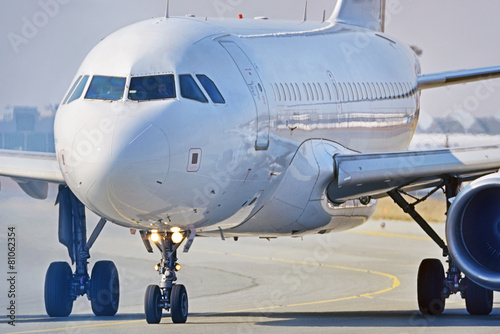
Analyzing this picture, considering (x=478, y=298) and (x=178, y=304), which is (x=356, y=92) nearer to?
(x=478, y=298)

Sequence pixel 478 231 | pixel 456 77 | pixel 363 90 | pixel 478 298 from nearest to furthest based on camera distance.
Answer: pixel 478 231
pixel 478 298
pixel 363 90
pixel 456 77

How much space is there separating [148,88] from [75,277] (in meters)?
6.03

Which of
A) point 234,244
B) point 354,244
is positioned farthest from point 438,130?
point 234,244

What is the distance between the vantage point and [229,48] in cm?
2048

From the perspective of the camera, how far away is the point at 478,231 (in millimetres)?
21109

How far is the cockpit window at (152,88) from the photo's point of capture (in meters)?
18.4

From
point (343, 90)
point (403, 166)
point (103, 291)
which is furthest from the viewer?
point (343, 90)

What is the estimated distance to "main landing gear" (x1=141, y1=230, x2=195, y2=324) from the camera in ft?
66.3

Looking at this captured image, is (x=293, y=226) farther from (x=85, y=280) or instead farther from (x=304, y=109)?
(x=85, y=280)

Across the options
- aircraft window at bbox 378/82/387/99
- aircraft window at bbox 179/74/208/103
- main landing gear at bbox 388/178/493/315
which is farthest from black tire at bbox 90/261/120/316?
aircraft window at bbox 378/82/387/99

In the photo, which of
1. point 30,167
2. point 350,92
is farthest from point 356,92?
point 30,167

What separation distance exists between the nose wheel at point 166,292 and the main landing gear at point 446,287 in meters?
4.85

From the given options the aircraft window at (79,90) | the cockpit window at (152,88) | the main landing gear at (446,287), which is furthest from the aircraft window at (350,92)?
the aircraft window at (79,90)

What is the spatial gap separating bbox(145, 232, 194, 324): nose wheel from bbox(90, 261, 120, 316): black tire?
2.85 m
